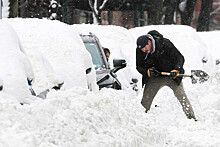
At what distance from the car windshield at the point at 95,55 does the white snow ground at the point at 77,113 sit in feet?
2.94

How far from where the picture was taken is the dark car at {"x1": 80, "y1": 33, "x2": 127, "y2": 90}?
7.51m

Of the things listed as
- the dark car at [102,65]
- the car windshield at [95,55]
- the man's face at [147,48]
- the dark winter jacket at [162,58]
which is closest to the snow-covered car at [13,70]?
the man's face at [147,48]

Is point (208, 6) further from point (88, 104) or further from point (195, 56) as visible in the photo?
point (88, 104)

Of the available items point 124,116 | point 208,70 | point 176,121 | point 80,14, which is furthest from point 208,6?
point 124,116

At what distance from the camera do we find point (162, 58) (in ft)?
23.2

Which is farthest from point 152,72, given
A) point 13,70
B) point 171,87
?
point 13,70

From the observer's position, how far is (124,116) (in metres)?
4.55

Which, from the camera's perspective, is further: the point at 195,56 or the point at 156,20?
the point at 156,20

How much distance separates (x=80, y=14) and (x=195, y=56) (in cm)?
1942

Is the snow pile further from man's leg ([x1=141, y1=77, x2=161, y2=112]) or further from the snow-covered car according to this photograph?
man's leg ([x1=141, y1=77, x2=161, y2=112])

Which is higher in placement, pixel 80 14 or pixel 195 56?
pixel 80 14

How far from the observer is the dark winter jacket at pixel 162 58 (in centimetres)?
698

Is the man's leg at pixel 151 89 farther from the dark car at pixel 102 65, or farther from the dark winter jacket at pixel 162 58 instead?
the dark car at pixel 102 65

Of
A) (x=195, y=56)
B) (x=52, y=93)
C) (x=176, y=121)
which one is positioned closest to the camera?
(x=52, y=93)
